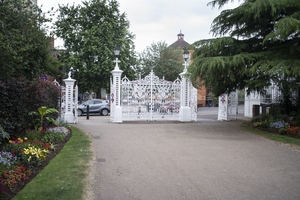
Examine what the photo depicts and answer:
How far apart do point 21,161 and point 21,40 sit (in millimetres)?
3803

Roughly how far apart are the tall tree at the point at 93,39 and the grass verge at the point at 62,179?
2144cm

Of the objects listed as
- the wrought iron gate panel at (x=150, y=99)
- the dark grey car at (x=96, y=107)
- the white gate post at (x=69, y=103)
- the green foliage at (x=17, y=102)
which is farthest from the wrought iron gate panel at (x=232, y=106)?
the green foliage at (x=17, y=102)

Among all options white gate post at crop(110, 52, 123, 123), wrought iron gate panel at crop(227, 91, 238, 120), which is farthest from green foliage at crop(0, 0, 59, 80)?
wrought iron gate panel at crop(227, 91, 238, 120)

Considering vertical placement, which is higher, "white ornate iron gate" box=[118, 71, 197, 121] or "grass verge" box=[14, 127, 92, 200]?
"white ornate iron gate" box=[118, 71, 197, 121]

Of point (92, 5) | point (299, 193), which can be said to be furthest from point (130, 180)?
point (92, 5)

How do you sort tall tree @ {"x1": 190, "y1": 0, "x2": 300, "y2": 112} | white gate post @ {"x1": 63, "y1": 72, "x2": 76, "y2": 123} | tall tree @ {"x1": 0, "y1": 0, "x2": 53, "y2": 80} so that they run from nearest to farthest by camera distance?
1. tall tree @ {"x1": 0, "y1": 0, "x2": 53, "y2": 80}
2. tall tree @ {"x1": 190, "y1": 0, "x2": 300, "y2": 112}
3. white gate post @ {"x1": 63, "y1": 72, "x2": 76, "y2": 123}

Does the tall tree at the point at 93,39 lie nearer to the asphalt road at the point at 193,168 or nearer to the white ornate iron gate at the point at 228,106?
the white ornate iron gate at the point at 228,106

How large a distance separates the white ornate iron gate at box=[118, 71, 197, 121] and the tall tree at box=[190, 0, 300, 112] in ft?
10.7

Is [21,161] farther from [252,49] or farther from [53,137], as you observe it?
[252,49]

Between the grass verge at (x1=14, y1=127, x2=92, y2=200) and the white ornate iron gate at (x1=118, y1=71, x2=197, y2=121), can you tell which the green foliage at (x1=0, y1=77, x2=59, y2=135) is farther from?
the white ornate iron gate at (x1=118, y1=71, x2=197, y2=121)

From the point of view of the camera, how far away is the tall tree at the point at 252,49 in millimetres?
11406

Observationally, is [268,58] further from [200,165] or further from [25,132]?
[25,132]

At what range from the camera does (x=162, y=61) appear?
3716 centimetres

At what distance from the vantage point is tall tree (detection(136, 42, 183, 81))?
3666 centimetres
